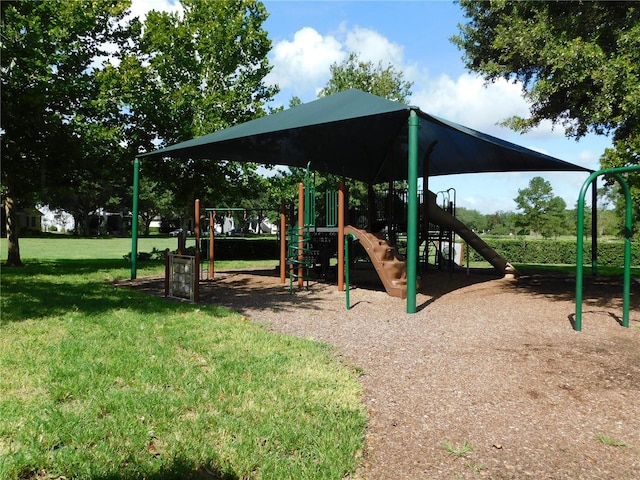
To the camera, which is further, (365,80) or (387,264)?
(365,80)

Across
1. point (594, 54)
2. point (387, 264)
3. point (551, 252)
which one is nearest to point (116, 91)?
point (387, 264)

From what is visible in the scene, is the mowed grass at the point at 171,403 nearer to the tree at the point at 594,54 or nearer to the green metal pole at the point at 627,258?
the green metal pole at the point at 627,258

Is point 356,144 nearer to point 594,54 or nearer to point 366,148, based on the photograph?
point 366,148

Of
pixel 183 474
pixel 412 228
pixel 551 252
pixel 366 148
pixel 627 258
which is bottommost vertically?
pixel 183 474

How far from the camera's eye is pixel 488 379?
13.2ft

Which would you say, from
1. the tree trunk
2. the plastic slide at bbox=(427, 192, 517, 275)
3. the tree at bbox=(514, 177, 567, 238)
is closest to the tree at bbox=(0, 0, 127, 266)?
the tree trunk

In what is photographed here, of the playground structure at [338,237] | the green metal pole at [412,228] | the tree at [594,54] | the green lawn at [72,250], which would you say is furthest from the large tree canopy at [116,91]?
the tree at [594,54]

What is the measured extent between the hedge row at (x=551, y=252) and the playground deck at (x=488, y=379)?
16.2 m

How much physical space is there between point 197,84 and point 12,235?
942 cm

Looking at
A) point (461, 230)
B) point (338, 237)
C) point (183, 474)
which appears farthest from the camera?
point (461, 230)

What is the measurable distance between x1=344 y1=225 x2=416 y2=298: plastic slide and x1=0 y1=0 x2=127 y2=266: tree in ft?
31.6

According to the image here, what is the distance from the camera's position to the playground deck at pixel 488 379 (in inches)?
106

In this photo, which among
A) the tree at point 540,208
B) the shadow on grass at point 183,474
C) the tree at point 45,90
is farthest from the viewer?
the tree at point 540,208

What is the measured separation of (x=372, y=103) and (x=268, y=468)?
24.7 feet
